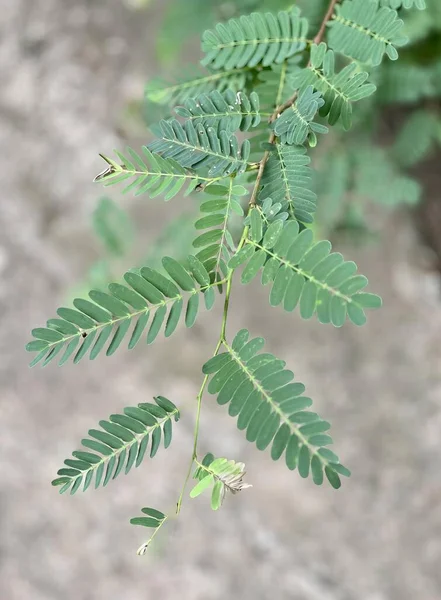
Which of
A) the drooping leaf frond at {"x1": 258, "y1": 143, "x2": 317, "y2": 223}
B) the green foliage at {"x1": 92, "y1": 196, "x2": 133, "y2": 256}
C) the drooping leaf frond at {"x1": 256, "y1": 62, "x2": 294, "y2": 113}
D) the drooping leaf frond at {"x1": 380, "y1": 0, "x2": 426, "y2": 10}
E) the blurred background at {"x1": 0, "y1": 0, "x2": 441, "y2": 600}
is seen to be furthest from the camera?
the blurred background at {"x1": 0, "y1": 0, "x2": 441, "y2": 600}

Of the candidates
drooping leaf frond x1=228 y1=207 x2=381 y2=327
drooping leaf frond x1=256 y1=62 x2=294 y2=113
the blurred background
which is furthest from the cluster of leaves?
the blurred background

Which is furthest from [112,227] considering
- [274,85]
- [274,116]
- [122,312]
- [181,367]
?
[122,312]

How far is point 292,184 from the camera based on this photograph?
73 centimetres

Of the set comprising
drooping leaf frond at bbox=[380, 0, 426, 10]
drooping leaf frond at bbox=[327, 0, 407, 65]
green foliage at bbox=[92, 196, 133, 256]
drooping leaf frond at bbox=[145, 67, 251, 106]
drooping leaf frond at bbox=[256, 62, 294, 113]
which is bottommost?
green foliage at bbox=[92, 196, 133, 256]

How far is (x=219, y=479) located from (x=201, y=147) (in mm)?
419

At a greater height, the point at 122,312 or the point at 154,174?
the point at 154,174

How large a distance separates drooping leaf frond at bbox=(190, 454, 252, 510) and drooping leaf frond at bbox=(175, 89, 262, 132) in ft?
1.44

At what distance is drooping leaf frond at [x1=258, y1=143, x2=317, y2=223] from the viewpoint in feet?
2.37

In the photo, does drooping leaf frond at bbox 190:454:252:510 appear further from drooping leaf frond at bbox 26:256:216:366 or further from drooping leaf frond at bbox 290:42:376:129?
drooping leaf frond at bbox 290:42:376:129

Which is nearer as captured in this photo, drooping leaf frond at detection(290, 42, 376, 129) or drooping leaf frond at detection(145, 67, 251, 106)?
drooping leaf frond at detection(290, 42, 376, 129)

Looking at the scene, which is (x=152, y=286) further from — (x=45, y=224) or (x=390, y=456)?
(x=45, y=224)

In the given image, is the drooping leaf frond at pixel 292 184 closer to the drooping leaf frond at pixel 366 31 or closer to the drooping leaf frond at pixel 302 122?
the drooping leaf frond at pixel 302 122

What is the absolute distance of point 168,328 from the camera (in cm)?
70

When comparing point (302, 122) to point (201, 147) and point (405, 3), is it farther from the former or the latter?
point (405, 3)
